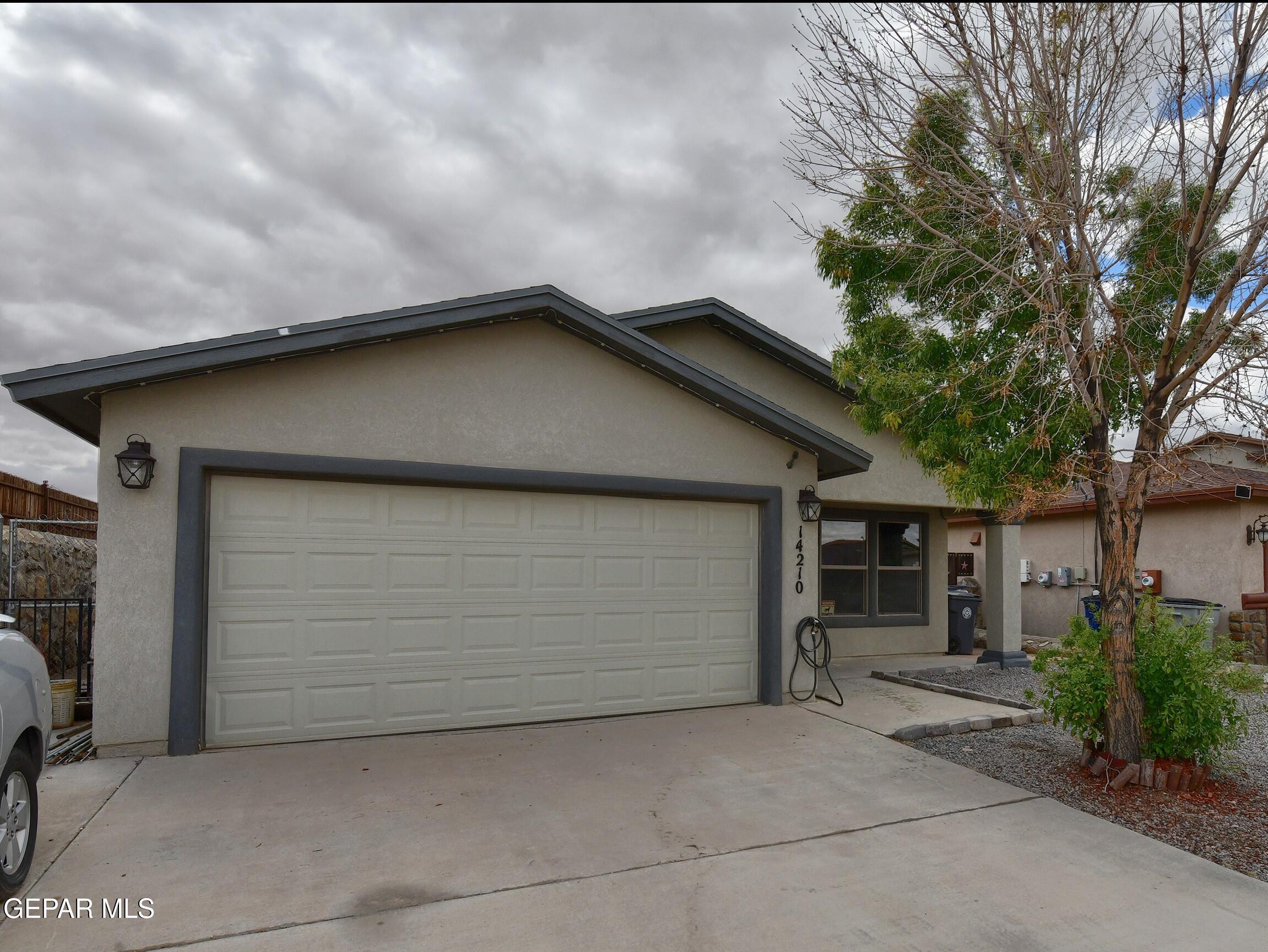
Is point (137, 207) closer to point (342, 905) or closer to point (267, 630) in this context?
point (267, 630)

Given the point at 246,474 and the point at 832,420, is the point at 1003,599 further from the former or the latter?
the point at 246,474

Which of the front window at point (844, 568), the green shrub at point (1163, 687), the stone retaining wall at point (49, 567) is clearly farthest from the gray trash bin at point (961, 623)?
the stone retaining wall at point (49, 567)

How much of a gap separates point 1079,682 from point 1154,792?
2.81 feet

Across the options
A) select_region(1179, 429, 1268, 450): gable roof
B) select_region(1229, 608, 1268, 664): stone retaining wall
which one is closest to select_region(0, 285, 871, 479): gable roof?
select_region(1179, 429, 1268, 450): gable roof

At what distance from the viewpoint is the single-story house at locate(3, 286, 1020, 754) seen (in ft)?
19.1

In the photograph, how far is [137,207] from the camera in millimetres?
8852

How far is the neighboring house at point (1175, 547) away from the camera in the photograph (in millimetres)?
12938

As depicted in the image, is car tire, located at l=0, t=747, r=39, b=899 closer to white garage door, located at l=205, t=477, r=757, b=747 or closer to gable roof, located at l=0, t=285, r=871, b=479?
white garage door, located at l=205, t=477, r=757, b=747

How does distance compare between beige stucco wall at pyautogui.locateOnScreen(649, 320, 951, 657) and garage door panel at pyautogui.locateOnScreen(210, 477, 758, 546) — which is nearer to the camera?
garage door panel at pyautogui.locateOnScreen(210, 477, 758, 546)

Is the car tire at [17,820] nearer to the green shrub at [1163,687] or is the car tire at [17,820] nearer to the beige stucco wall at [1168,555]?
the green shrub at [1163,687]

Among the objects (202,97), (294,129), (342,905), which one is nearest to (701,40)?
(202,97)

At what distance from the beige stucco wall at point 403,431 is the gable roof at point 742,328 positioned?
6.92ft

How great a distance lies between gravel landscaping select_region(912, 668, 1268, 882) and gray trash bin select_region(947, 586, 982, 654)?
461cm

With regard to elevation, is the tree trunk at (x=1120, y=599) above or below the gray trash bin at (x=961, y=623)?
above
